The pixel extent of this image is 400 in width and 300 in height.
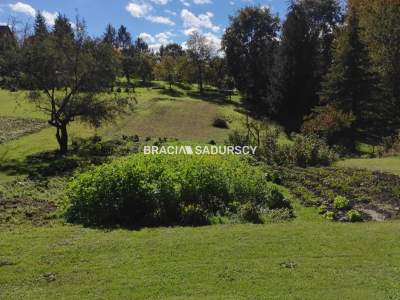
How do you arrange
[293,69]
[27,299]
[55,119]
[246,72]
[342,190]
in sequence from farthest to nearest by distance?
[246,72] < [293,69] < [55,119] < [342,190] < [27,299]

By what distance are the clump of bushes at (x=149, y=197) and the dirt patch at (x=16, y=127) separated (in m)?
22.9

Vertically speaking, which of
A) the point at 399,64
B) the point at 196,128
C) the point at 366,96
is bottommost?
the point at 196,128

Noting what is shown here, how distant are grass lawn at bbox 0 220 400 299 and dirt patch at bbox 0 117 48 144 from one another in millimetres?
25888

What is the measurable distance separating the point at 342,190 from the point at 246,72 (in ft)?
154

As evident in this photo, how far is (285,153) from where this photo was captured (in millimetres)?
25500

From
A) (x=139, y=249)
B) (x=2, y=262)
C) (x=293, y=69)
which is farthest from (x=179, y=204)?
(x=293, y=69)

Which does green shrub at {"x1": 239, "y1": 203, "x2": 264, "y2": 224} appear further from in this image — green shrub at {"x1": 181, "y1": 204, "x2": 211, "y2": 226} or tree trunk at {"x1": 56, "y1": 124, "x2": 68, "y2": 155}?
tree trunk at {"x1": 56, "y1": 124, "x2": 68, "y2": 155}

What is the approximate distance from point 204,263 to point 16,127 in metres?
33.1

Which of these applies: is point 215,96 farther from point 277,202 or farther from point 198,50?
point 277,202

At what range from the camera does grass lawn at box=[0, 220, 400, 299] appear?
7.01 meters

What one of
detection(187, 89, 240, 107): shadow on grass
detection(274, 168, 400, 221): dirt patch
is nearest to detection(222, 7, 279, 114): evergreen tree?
detection(187, 89, 240, 107): shadow on grass

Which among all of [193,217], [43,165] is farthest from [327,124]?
[193,217]

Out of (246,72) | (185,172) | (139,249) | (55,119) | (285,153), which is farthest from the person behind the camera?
(246,72)

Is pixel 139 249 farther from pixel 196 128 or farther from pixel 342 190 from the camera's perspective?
pixel 196 128
